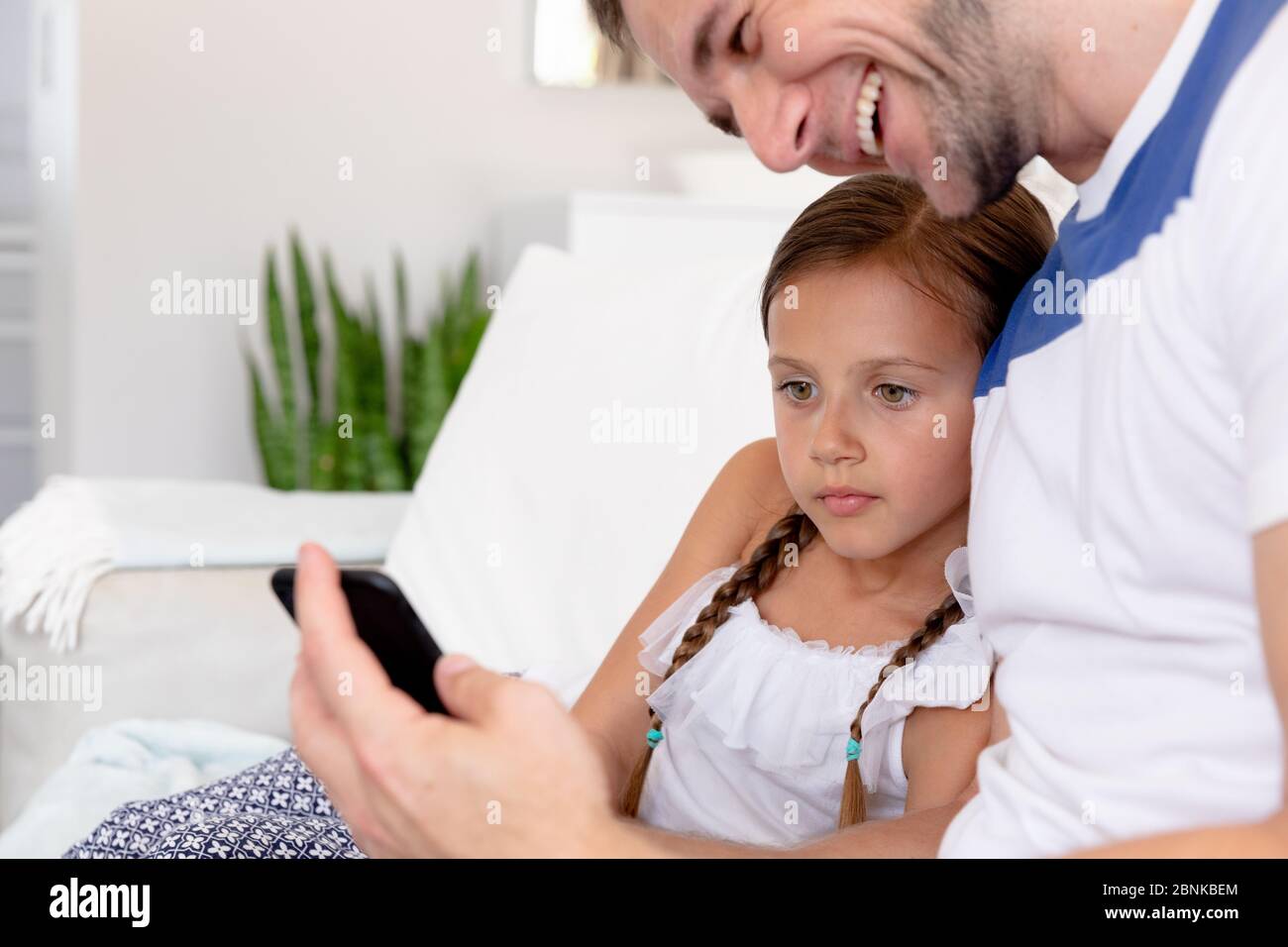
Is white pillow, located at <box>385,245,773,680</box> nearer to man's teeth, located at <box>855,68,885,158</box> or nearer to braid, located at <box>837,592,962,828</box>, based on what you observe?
braid, located at <box>837,592,962,828</box>

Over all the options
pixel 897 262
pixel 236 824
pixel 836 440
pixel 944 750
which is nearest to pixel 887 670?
pixel 944 750

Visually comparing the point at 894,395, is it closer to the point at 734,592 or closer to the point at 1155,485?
the point at 734,592

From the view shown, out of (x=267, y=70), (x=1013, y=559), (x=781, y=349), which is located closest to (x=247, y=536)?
(x=781, y=349)

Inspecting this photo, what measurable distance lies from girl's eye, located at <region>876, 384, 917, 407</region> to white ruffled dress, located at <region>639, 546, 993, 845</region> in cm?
13

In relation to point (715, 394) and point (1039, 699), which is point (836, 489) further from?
point (715, 394)

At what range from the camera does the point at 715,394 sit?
168cm

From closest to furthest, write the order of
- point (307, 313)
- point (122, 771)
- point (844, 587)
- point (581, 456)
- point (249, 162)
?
point (844, 587), point (122, 771), point (581, 456), point (307, 313), point (249, 162)

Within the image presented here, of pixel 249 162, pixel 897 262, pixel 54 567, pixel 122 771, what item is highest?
pixel 249 162

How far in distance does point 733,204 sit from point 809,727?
2125 mm

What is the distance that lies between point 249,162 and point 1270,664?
3289 millimetres

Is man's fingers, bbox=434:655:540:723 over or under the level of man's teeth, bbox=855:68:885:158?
under

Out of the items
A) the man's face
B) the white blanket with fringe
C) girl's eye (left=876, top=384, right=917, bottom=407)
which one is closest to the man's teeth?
the man's face

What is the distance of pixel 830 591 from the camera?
1237mm

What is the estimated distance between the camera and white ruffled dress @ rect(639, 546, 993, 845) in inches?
43.7
